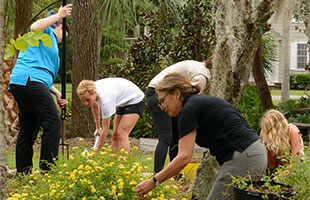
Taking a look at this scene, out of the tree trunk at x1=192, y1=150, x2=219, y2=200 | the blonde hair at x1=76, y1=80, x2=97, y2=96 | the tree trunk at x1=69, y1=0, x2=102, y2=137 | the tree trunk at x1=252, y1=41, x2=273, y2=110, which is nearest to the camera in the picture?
the tree trunk at x1=192, y1=150, x2=219, y2=200

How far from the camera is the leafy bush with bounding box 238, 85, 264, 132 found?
1006 cm

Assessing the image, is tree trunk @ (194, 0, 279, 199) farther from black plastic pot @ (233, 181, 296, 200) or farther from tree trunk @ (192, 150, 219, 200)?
black plastic pot @ (233, 181, 296, 200)

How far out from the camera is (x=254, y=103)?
10938 millimetres

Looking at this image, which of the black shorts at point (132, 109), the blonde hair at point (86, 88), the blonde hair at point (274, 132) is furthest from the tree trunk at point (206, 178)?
the black shorts at point (132, 109)

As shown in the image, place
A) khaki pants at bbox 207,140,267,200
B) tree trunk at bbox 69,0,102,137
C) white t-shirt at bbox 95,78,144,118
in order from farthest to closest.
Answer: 1. tree trunk at bbox 69,0,102,137
2. white t-shirt at bbox 95,78,144,118
3. khaki pants at bbox 207,140,267,200

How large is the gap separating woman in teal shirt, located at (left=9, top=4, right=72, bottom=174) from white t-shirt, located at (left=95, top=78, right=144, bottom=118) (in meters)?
0.57

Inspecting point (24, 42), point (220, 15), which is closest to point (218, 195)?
point (24, 42)

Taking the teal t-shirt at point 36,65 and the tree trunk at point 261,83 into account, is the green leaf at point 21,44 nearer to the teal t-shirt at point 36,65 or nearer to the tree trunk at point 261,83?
the teal t-shirt at point 36,65

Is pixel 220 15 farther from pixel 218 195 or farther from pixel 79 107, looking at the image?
pixel 79 107

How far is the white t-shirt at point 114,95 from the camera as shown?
572cm

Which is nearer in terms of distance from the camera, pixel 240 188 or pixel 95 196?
pixel 240 188

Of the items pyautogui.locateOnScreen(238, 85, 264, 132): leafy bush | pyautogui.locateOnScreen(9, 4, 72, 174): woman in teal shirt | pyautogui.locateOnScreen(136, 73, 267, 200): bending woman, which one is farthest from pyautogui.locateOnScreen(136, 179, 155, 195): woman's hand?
pyautogui.locateOnScreen(238, 85, 264, 132): leafy bush

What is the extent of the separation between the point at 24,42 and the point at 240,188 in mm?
1591

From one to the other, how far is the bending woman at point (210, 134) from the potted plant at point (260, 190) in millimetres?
168
